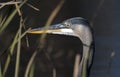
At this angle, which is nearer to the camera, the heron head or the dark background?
the heron head

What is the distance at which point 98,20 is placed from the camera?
860 centimetres

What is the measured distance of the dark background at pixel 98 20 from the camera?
22.2 feet

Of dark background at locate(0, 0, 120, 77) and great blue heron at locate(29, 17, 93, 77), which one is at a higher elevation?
dark background at locate(0, 0, 120, 77)

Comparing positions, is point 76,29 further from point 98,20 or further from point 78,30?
point 98,20

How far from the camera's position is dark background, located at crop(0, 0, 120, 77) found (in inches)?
266

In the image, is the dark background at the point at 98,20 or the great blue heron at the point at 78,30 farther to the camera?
the dark background at the point at 98,20

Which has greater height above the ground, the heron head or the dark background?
the dark background

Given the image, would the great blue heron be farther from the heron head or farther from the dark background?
the dark background

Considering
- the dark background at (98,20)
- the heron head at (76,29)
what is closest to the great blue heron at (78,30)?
the heron head at (76,29)

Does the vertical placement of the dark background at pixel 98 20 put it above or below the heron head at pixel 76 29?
above

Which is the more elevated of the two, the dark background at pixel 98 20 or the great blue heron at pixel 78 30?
the dark background at pixel 98 20

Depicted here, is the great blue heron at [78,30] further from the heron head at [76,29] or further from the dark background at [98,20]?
the dark background at [98,20]

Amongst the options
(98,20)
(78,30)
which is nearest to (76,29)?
(78,30)

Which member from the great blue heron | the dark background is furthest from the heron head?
the dark background
